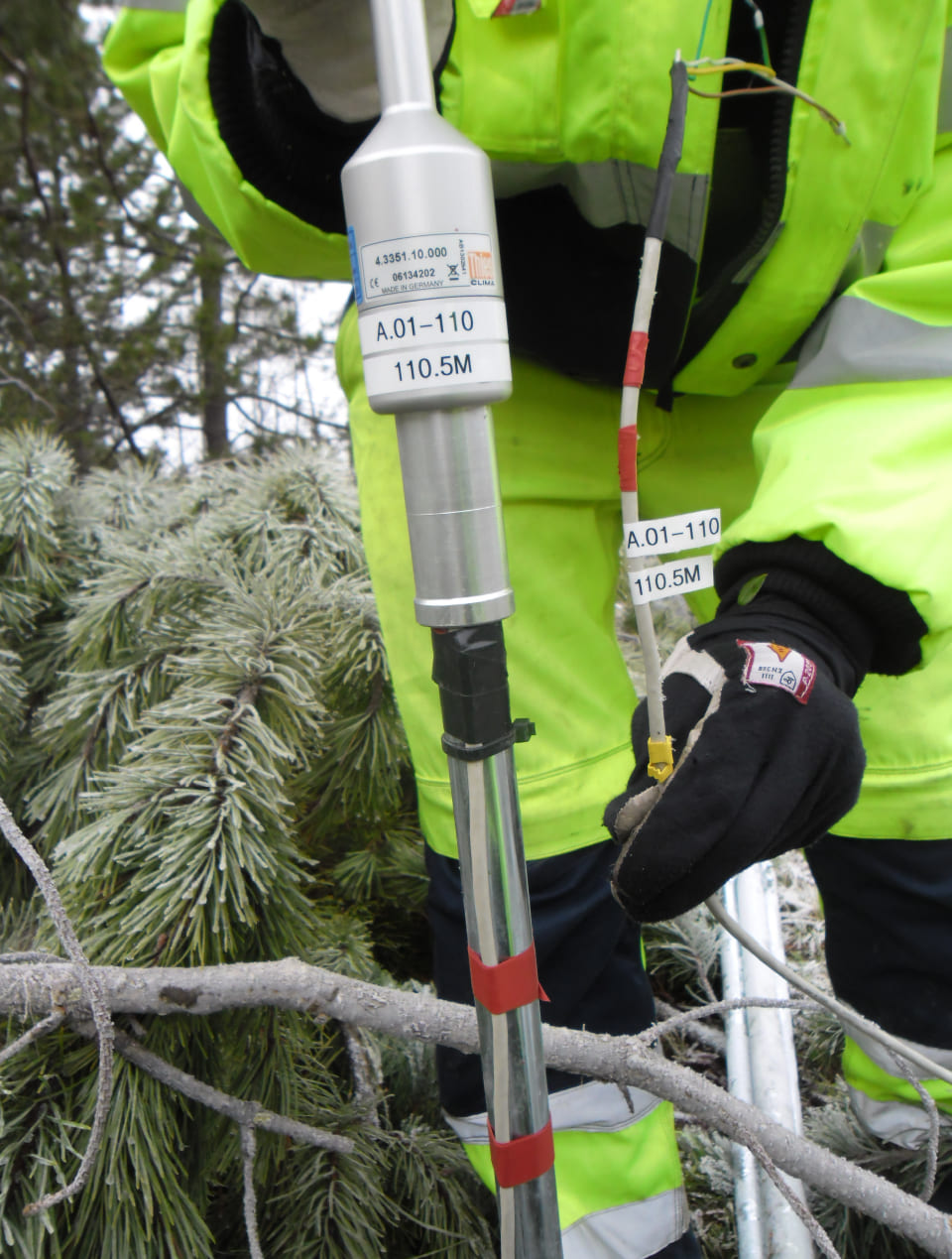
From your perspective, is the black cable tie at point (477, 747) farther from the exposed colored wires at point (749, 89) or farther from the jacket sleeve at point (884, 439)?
the exposed colored wires at point (749, 89)

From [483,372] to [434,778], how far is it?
21.8 inches

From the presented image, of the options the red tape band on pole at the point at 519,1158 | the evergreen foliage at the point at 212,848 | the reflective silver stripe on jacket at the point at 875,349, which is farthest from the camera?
the evergreen foliage at the point at 212,848

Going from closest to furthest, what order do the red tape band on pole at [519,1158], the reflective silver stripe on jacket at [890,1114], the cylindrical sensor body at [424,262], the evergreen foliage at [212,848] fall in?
the cylindrical sensor body at [424,262], the red tape band on pole at [519,1158], the evergreen foliage at [212,848], the reflective silver stripe on jacket at [890,1114]

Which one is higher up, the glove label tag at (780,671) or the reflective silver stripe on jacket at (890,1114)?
the glove label tag at (780,671)

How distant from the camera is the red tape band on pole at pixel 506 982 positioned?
0.55m

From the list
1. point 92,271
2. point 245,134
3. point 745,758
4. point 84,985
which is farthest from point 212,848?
point 92,271

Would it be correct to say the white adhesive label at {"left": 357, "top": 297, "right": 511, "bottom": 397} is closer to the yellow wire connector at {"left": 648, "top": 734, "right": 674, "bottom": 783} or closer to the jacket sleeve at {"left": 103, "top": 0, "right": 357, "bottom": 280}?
the yellow wire connector at {"left": 648, "top": 734, "right": 674, "bottom": 783}

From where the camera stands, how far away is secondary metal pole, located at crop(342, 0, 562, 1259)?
1.54ft

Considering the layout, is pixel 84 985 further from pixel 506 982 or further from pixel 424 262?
pixel 424 262

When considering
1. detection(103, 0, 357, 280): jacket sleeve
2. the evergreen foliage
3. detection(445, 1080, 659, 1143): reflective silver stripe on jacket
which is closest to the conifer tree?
the evergreen foliage

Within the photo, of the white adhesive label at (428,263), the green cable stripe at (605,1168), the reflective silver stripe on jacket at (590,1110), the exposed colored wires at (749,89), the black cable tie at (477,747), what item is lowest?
the green cable stripe at (605,1168)

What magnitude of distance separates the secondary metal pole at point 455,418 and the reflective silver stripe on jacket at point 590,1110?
0.39 meters

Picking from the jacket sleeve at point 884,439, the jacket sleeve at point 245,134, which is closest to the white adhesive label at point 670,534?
the jacket sleeve at point 884,439

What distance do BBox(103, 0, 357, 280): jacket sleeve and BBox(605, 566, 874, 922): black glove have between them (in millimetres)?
561
